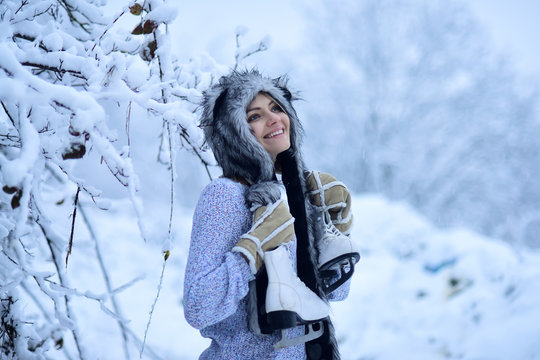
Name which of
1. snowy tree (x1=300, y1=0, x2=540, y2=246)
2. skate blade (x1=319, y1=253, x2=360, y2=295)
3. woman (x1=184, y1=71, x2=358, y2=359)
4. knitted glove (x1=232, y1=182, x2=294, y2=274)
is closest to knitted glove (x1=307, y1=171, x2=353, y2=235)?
woman (x1=184, y1=71, x2=358, y2=359)

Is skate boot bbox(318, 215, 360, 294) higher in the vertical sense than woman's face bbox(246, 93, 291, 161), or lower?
lower

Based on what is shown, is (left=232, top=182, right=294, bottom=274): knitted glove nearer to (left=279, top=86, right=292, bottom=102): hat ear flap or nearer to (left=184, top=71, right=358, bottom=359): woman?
(left=184, top=71, right=358, bottom=359): woman

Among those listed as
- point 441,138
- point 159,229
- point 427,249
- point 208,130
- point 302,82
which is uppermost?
point 302,82

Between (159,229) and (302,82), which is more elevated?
(302,82)

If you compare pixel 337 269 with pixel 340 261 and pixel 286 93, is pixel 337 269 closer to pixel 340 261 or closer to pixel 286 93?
pixel 340 261

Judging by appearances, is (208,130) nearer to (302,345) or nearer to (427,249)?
(302,345)

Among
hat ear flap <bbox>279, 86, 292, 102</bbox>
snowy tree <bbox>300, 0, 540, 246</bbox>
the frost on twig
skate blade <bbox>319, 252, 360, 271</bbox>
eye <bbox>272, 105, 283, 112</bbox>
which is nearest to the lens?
skate blade <bbox>319, 252, 360, 271</bbox>

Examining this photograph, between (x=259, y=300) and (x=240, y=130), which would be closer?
(x=259, y=300)

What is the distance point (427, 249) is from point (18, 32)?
177 inches

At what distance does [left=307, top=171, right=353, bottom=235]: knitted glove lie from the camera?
164 centimetres

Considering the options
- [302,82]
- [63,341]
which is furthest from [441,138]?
[63,341]

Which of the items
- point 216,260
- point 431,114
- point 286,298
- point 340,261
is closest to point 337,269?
point 340,261

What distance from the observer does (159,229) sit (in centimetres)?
712

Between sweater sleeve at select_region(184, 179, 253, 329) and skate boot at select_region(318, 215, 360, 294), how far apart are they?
315mm
